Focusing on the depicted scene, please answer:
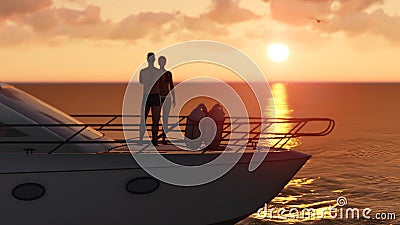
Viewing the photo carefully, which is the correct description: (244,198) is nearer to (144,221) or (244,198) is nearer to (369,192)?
(144,221)

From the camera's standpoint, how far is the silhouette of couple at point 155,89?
1252 cm

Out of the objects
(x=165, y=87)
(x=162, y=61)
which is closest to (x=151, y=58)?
(x=162, y=61)

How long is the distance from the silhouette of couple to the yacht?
0.92 m

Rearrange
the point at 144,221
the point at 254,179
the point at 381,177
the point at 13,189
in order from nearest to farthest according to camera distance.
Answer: the point at 13,189 → the point at 144,221 → the point at 254,179 → the point at 381,177

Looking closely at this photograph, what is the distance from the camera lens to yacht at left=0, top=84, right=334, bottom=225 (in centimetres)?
1054

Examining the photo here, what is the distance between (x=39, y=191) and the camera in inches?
416

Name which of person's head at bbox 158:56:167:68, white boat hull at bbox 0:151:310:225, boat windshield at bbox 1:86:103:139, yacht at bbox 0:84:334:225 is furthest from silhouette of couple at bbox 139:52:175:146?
white boat hull at bbox 0:151:310:225

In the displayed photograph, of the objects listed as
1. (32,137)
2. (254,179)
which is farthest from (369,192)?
(32,137)

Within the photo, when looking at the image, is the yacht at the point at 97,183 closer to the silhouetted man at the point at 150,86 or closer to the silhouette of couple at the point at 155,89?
the silhouette of couple at the point at 155,89

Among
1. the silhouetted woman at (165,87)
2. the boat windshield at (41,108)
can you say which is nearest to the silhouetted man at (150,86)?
the silhouetted woman at (165,87)

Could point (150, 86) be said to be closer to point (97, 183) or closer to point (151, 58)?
point (151, 58)

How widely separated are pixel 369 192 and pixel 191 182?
11.9 meters

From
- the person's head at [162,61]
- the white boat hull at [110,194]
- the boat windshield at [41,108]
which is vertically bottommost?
the white boat hull at [110,194]

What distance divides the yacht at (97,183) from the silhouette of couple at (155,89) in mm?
920
